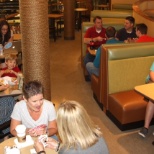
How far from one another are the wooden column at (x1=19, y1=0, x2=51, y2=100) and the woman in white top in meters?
1.06

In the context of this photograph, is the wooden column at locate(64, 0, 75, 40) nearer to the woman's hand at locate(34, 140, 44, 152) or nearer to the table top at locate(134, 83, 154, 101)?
the table top at locate(134, 83, 154, 101)

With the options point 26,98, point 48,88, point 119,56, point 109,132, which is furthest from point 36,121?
point 119,56

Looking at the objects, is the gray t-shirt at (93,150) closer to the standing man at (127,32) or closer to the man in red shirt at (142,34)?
the man in red shirt at (142,34)

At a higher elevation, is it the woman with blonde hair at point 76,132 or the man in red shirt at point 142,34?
the man in red shirt at point 142,34

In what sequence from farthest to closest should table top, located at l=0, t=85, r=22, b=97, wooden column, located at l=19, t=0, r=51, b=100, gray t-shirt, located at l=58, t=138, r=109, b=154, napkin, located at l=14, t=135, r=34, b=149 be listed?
wooden column, located at l=19, t=0, r=51, b=100, table top, located at l=0, t=85, r=22, b=97, napkin, located at l=14, t=135, r=34, b=149, gray t-shirt, located at l=58, t=138, r=109, b=154

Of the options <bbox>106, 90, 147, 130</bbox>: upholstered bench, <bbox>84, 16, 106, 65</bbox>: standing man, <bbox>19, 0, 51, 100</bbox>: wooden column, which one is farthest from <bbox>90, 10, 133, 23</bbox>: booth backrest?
<bbox>19, 0, 51, 100</bbox>: wooden column

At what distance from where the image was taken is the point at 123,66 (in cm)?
434

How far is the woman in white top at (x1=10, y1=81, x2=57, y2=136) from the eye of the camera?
8.64 ft

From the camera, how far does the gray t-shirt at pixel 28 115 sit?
2740 mm

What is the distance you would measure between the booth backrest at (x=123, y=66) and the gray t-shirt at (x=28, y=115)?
173 cm

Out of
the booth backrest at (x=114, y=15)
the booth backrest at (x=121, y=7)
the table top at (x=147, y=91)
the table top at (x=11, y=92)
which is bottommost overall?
the table top at (x=11, y=92)

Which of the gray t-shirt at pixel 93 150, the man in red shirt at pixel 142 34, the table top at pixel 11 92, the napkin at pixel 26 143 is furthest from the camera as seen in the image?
the man in red shirt at pixel 142 34

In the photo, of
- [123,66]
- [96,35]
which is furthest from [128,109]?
[96,35]

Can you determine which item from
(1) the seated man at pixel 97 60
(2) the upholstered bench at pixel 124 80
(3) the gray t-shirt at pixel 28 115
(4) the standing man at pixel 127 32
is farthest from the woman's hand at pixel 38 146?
(4) the standing man at pixel 127 32
